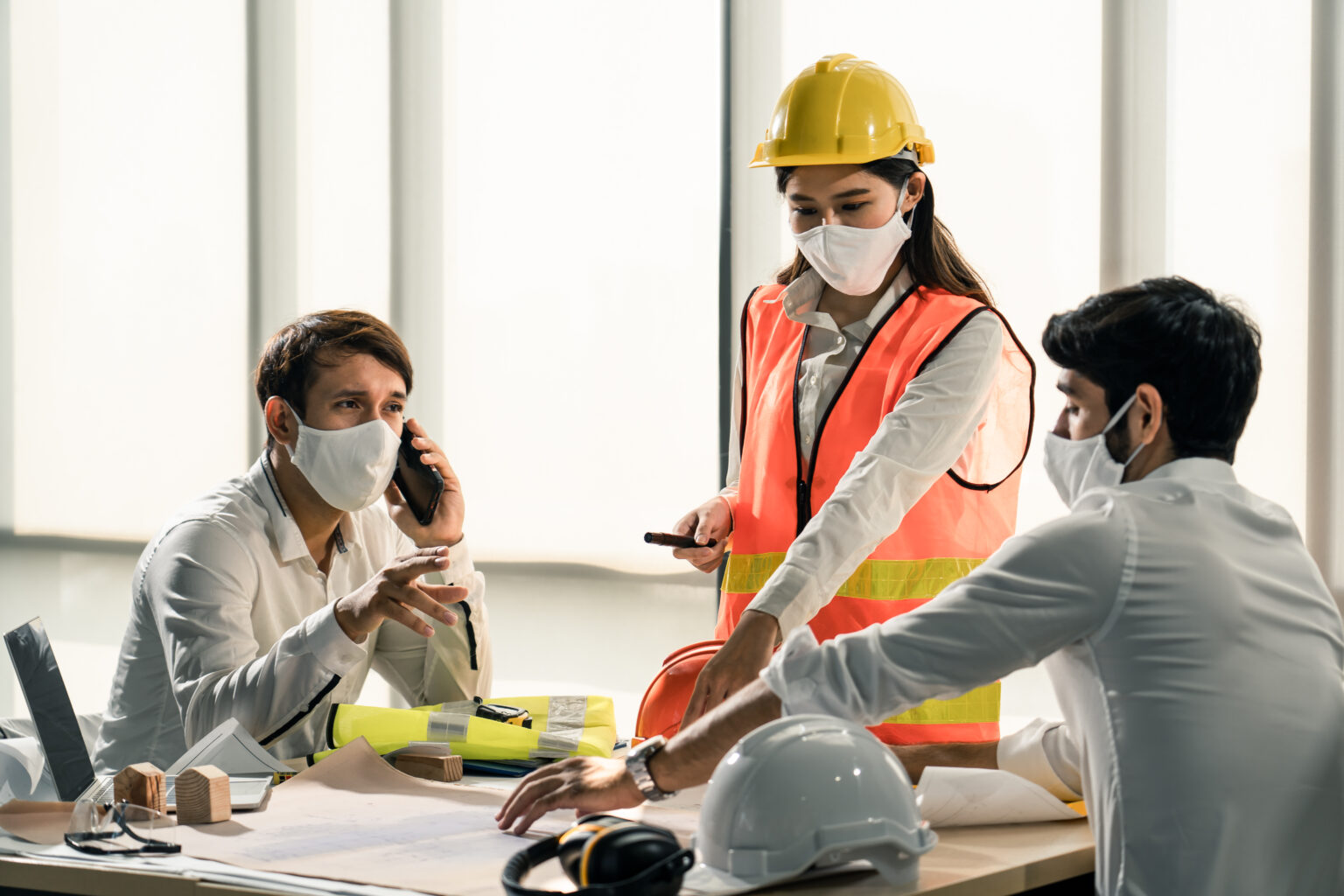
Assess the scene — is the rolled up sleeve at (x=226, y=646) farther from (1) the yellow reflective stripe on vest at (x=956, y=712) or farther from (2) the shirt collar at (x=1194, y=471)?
(2) the shirt collar at (x=1194, y=471)

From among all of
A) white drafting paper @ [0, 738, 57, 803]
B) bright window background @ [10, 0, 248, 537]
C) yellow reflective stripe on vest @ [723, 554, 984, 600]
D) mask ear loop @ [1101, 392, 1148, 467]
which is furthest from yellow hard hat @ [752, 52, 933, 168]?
bright window background @ [10, 0, 248, 537]

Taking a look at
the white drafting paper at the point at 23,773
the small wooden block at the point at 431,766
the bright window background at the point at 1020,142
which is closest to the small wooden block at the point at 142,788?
the white drafting paper at the point at 23,773

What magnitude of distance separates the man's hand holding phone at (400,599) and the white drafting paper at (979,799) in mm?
809

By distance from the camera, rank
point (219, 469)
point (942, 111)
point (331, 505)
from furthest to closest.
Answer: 1. point (219, 469)
2. point (942, 111)
3. point (331, 505)

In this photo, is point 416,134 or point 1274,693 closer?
point 1274,693

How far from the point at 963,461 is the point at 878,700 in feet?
2.94

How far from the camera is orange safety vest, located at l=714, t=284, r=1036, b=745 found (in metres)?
2.22

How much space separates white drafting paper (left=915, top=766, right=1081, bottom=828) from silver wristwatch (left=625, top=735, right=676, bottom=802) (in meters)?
0.34

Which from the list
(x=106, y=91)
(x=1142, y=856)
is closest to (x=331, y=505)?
(x=1142, y=856)

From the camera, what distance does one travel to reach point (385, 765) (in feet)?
6.73

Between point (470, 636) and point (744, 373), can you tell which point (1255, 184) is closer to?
point (744, 373)

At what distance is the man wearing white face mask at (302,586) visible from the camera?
2.13 meters

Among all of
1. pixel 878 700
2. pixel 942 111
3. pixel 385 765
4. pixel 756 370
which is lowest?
pixel 385 765

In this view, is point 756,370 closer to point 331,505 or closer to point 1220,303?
point 331,505
